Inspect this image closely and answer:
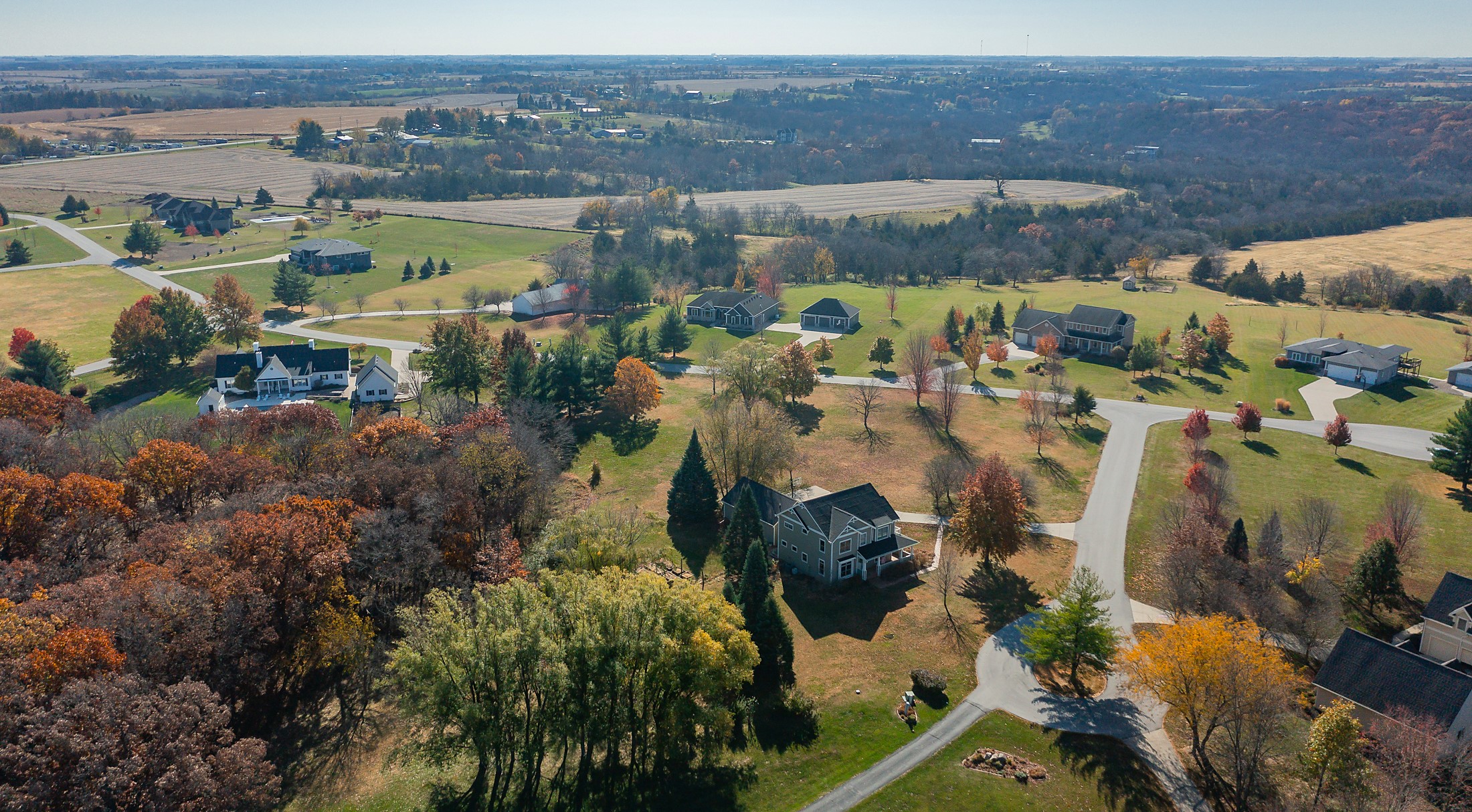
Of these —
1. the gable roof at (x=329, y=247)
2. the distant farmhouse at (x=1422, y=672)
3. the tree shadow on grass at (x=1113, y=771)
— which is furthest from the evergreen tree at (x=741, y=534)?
the gable roof at (x=329, y=247)

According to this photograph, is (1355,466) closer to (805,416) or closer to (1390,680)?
(1390,680)

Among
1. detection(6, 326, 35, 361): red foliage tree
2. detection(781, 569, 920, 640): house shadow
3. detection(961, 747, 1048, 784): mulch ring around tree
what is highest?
detection(6, 326, 35, 361): red foliage tree

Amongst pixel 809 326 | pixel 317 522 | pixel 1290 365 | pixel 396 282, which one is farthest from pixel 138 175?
pixel 1290 365

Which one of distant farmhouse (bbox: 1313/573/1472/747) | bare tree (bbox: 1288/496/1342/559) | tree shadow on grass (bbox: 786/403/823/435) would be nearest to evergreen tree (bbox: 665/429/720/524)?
tree shadow on grass (bbox: 786/403/823/435)

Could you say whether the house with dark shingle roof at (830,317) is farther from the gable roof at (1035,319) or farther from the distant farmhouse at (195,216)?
the distant farmhouse at (195,216)

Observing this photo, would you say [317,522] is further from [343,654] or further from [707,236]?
[707,236]

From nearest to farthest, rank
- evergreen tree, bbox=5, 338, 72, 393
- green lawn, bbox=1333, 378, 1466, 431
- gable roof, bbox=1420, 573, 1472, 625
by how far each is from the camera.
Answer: gable roof, bbox=1420, 573, 1472, 625
green lawn, bbox=1333, 378, 1466, 431
evergreen tree, bbox=5, 338, 72, 393

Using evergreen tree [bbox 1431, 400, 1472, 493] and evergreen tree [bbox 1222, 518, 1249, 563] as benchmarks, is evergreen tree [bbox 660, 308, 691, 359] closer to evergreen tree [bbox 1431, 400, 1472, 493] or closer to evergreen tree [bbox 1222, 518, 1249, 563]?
evergreen tree [bbox 1222, 518, 1249, 563]
